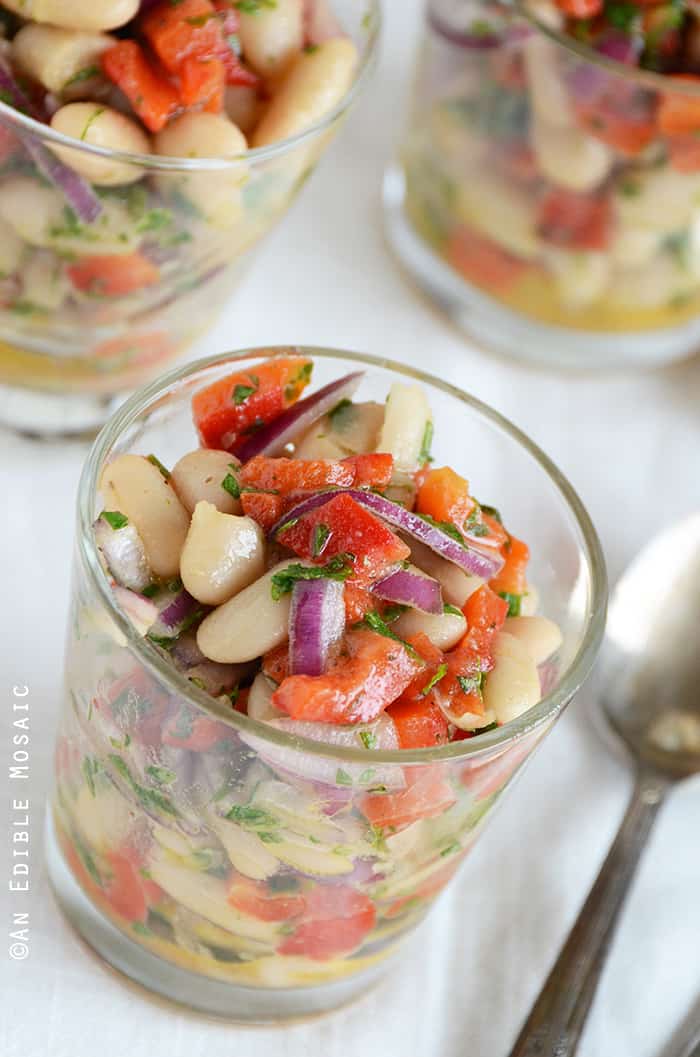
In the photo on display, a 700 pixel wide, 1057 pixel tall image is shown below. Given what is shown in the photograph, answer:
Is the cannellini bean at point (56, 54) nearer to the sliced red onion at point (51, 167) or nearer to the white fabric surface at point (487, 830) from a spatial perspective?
the sliced red onion at point (51, 167)

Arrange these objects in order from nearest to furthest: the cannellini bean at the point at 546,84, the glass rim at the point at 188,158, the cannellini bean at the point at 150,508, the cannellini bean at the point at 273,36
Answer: the cannellini bean at the point at 150,508, the glass rim at the point at 188,158, the cannellini bean at the point at 273,36, the cannellini bean at the point at 546,84

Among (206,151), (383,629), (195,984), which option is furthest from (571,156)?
(195,984)

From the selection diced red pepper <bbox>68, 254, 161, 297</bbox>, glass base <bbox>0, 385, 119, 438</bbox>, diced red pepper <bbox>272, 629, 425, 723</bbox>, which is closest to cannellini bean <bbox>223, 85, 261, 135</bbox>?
diced red pepper <bbox>68, 254, 161, 297</bbox>

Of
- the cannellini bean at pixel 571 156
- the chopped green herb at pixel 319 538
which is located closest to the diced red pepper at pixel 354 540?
the chopped green herb at pixel 319 538

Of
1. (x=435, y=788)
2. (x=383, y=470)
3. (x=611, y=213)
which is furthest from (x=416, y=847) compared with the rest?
(x=611, y=213)

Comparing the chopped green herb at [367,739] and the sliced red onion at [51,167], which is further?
the sliced red onion at [51,167]

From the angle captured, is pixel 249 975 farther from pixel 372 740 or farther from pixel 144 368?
pixel 144 368
